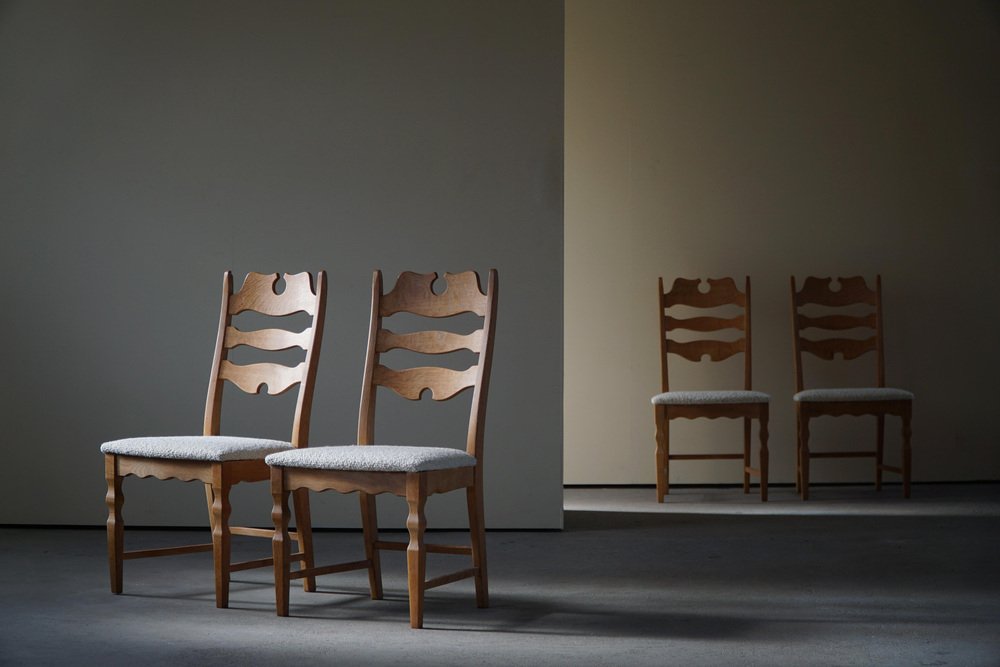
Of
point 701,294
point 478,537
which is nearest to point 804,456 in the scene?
point 701,294

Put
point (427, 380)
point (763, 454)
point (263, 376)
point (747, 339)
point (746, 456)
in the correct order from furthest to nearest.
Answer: point (746, 456), point (747, 339), point (763, 454), point (263, 376), point (427, 380)

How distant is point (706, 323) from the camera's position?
5445mm

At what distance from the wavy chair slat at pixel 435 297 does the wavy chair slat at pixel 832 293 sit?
114 inches

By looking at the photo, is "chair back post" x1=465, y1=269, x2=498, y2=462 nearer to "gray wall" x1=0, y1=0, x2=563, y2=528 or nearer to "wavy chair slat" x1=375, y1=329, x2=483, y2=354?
"wavy chair slat" x1=375, y1=329, x2=483, y2=354

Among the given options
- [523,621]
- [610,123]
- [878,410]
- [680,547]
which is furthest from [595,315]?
[523,621]

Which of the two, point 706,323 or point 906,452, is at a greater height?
point 706,323

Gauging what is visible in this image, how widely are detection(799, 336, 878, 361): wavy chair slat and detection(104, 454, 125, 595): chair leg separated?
3.52m

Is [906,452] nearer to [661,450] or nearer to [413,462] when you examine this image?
[661,450]

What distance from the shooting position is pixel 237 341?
3.37 meters

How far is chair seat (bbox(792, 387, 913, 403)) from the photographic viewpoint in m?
5.05

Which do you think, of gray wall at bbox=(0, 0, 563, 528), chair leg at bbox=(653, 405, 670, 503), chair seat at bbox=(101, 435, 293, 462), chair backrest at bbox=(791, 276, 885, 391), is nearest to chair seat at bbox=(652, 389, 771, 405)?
chair leg at bbox=(653, 405, 670, 503)

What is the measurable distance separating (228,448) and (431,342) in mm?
621

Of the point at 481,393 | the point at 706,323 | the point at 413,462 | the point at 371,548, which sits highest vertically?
the point at 706,323

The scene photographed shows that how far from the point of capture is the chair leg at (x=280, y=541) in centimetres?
282
